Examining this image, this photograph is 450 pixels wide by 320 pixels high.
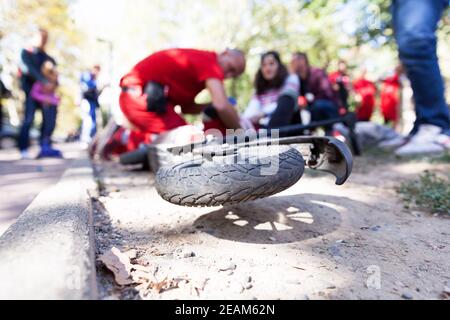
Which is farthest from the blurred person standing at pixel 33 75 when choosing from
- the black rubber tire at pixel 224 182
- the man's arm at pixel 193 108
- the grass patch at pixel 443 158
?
the grass patch at pixel 443 158

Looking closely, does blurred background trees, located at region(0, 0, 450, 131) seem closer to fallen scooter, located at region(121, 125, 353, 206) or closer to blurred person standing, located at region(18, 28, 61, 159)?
blurred person standing, located at region(18, 28, 61, 159)

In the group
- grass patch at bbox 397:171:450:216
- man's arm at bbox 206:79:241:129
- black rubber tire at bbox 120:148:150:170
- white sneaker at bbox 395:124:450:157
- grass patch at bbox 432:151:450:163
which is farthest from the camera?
white sneaker at bbox 395:124:450:157

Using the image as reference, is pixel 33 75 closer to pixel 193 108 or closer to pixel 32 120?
pixel 32 120

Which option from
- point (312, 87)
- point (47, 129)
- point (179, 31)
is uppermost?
point (179, 31)

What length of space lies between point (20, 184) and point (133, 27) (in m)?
16.7

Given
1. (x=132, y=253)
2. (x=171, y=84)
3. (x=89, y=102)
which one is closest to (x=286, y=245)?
(x=132, y=253)

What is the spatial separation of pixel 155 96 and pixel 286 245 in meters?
2.29

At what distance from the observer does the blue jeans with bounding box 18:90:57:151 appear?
4.44 metres

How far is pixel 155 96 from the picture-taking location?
324 cm

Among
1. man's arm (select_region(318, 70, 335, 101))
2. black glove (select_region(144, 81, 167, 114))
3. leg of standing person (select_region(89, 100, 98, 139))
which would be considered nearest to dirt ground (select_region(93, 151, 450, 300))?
black glove (select_region(144, 81, 167, 114))

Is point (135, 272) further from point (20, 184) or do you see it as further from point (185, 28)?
point (185, 28)

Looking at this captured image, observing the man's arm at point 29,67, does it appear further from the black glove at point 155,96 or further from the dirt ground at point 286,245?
the dirt ground at point 286,245

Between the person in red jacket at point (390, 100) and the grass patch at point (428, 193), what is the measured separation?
656 cm

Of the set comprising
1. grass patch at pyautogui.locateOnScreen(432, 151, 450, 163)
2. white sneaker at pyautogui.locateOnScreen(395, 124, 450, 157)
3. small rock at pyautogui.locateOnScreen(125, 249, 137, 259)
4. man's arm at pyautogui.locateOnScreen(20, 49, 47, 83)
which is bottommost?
small rock at pyautogui.locateOnScreen(125, 249, 137, 259)
